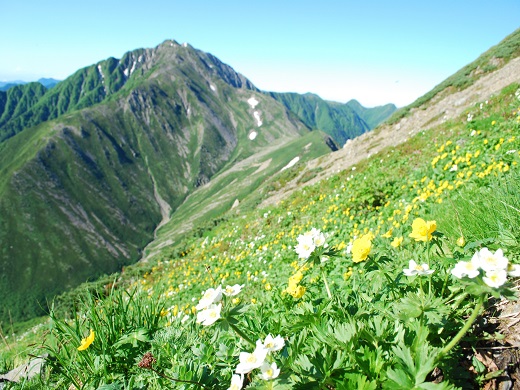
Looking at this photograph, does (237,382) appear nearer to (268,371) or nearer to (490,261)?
(268,371)

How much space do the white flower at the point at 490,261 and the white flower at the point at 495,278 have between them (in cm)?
2

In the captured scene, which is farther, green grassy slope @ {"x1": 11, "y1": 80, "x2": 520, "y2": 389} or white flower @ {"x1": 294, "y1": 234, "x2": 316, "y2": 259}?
white flower @ {"x1": 294, "y1": 234, "x2": 316, "y2": 259}

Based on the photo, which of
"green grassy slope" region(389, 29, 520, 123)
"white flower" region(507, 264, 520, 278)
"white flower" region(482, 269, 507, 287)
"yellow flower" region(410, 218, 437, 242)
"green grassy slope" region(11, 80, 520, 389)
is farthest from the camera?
"green grassy slope" region(389, 29, 520, 123)

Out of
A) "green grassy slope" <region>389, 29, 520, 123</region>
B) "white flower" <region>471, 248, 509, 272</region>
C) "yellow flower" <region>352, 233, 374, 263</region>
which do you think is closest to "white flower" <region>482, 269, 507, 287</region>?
"white flower" <region>471, 248, 509, 272</region>

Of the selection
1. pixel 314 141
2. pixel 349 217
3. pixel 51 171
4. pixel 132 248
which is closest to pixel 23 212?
pixel 51 171

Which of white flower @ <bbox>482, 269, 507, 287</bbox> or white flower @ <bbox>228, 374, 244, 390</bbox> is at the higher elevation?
white flower @ <bbox>482, 269, 507, 287</bbox>

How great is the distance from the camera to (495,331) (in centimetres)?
255

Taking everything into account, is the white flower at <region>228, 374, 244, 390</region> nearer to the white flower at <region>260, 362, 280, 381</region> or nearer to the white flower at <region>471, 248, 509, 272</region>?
the white flower at <region>260, 362, 280, 381</region>

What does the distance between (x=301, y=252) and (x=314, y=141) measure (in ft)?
649

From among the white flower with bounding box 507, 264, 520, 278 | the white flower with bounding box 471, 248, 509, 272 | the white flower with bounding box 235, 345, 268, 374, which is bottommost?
the white flower with bounding box 235, 345, 268, 374

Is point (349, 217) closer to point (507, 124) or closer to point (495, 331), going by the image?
point (507, 124)

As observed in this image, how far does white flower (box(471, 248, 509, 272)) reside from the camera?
5.86 ft

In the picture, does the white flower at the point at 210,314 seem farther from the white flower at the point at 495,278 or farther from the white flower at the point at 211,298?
the white flower at the point at 495,278

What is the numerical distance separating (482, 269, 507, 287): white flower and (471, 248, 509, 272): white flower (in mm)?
24
